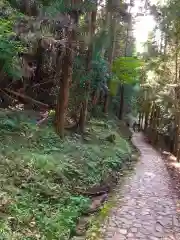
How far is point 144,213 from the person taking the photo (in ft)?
27.4

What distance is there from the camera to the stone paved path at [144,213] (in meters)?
7.03

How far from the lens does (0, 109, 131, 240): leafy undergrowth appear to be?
20.5ft

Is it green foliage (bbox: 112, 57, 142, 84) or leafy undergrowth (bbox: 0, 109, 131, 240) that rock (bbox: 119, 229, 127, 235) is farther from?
green foliage (bbox: 112, 57, 142, 84)

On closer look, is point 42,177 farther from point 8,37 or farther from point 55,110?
point 55,110

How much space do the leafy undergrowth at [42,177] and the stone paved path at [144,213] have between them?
0.83m

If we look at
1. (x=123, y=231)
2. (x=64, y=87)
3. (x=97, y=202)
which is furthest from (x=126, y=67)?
(x=123, y=231)

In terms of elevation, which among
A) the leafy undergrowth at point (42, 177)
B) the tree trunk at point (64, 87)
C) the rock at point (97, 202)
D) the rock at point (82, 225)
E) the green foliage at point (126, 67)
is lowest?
the rock at point (82, 225)

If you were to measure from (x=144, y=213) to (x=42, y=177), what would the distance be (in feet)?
8.38

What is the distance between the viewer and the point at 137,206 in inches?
350

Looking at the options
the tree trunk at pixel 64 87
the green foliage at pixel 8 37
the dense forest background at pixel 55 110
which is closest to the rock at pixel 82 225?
the dense forest background at pixel 55 110

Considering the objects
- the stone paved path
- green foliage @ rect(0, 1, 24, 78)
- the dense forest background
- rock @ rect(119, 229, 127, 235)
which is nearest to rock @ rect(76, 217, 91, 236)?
the dense forest background

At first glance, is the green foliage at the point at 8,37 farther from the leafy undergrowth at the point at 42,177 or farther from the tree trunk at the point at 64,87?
the tree trunk at the point at 64,87

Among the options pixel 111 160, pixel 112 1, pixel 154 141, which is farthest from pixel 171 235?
pixel 154 141

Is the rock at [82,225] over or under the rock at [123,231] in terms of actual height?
under
